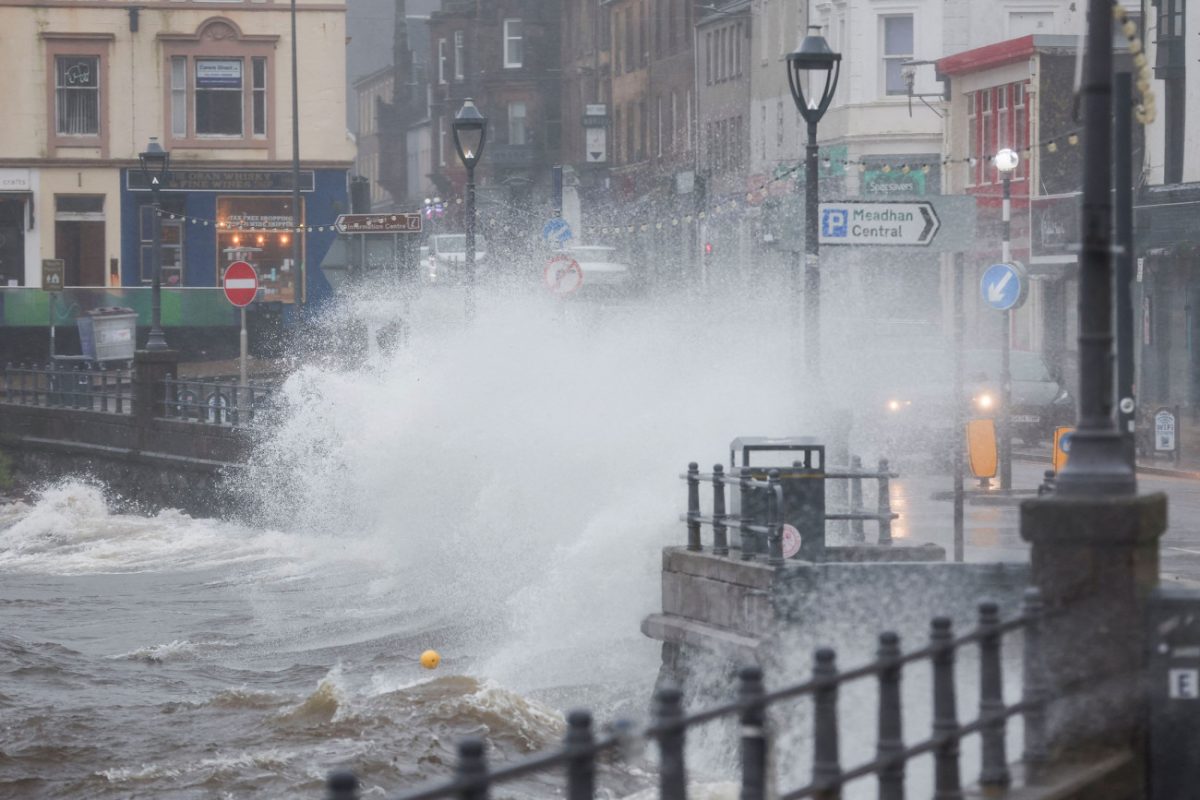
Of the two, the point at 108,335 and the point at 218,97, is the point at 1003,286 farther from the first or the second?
the point at 218,97

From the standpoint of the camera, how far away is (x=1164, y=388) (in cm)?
4362

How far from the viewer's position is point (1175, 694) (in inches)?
314

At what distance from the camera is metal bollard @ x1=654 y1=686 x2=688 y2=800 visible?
222 inches

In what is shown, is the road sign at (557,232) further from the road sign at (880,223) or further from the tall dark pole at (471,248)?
the road sign at (880,223)

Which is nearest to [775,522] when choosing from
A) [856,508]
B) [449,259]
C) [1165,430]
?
[856,508]

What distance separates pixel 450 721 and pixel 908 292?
40.5 meters

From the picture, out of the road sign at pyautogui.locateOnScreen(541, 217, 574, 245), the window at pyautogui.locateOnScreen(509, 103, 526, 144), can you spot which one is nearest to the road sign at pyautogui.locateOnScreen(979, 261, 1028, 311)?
the road sign at pyautogui.locateOnScreen(541, 217, 574, 245)

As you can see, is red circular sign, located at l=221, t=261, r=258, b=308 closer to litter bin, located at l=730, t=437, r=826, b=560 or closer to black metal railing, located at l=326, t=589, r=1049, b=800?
litter bin, located at l=730, t=437, r=826, b=560

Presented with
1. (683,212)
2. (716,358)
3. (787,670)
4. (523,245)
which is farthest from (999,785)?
(523,245)

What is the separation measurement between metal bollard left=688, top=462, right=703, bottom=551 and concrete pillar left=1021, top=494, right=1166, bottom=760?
7.27m

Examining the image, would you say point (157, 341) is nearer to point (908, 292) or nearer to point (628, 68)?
point (908, 292)

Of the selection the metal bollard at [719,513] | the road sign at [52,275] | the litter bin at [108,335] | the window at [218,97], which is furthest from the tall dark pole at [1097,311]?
the window at [218,97]

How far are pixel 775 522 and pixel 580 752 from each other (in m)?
9.02

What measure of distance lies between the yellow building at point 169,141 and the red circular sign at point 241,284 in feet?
53.1
